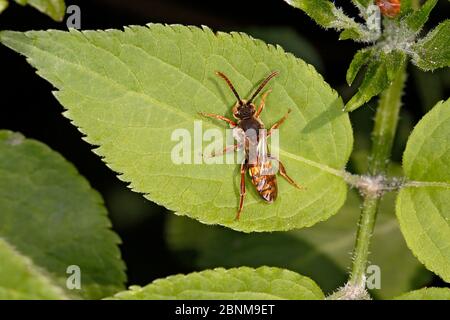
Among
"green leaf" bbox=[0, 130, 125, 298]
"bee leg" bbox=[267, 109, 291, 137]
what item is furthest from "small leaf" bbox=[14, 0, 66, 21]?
"bee leg" bbox=[267, 109, 291, 137]

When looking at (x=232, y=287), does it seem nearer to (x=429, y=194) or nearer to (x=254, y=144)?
(x=254, y=144)

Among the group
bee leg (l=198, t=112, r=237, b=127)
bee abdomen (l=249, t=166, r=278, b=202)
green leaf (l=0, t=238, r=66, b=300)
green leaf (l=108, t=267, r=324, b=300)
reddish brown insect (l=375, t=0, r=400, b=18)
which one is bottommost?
green leaf (l=108, t=267, r=324, b=300)

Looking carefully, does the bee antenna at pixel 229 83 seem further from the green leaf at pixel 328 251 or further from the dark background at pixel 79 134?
the dark background at pixel 79 134

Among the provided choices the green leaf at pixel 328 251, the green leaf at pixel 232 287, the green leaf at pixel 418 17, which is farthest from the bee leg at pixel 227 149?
the green leaf at pixel 328 251

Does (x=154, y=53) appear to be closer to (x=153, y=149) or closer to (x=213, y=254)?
(x=153, y=149)

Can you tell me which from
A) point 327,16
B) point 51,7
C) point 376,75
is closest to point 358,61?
point 376,75

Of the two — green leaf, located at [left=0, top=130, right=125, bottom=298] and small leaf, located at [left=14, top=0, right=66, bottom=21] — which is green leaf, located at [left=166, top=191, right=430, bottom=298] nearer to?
green leaf, located at [left=0, top=130, right=125, bottom=298]
